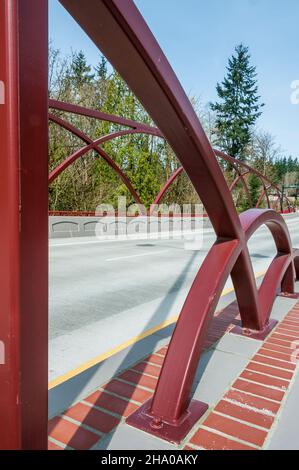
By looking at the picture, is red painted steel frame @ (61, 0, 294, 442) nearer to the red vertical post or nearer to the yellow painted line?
the red vertical post

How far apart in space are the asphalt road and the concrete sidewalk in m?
0.59

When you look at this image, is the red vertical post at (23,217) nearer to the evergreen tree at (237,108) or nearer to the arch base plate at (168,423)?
the arch base plate at (168,423)

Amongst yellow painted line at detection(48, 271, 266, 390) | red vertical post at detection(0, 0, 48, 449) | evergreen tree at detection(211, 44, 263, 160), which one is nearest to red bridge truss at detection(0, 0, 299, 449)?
red vertical post at detection(0, 0, 48, 449)

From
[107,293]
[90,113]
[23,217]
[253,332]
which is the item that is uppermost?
[90,113]

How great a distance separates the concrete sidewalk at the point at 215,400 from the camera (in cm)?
201

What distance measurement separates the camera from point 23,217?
1.10m

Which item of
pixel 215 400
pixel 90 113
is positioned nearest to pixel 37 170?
pixel 215 400

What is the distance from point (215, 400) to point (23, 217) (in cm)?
186

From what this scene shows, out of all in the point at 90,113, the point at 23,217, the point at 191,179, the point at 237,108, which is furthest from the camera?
the point at 237,108

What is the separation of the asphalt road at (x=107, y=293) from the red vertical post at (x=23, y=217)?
181 cm

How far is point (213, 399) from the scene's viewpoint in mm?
2449

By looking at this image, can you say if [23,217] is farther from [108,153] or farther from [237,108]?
[237,108]

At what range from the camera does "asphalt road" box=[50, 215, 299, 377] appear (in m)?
3.77

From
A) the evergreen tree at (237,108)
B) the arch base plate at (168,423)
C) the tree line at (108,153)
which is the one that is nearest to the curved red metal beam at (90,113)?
the tree line at (108,153)
